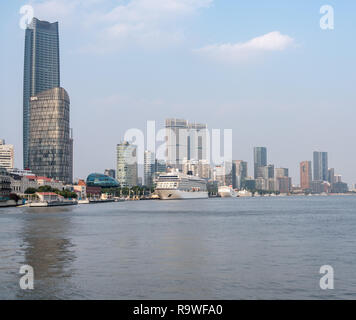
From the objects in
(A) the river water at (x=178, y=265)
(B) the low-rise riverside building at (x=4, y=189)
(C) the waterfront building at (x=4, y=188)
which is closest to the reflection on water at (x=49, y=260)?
(A) the river water at (x=178, y=265)

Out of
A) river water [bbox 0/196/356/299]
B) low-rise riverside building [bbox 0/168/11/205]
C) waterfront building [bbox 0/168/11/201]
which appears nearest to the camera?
river water [bbox 0/196/356/299]

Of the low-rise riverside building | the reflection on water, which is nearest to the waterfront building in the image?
Result: the low-rise riverside building

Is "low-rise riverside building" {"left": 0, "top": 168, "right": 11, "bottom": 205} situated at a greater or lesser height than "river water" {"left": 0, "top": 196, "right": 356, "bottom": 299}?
greater

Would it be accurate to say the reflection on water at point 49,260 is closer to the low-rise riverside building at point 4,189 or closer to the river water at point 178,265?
the river water at point 178,265

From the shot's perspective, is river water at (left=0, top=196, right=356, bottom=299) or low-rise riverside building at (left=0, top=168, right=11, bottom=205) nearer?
river water at (left=0, top=196, right=356, bottom=299)

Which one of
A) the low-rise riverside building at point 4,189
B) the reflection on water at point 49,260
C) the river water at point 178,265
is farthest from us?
the low-rise riverside building at point 4,189

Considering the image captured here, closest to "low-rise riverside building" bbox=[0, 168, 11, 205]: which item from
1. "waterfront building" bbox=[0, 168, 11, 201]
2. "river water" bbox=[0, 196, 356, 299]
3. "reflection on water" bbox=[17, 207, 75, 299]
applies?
"waterfront building" bbox=[0, 168, 11, 201]

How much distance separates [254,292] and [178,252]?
17404 millimetres

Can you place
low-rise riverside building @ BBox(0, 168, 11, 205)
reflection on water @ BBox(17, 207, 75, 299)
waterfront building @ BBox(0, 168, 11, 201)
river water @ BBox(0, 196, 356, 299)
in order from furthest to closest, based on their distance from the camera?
waterfront building @ BBox(0, 168, 11, 201) < low-rise riverside building @ BBox(0, 168, 11, 205) < reflection on water @ BBox(17, 207, 75, 299) < river water @ BBox(0, 196, 356, 299)

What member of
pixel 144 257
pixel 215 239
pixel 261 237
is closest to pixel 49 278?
pixel 144 257

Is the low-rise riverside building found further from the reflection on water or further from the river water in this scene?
the river water
